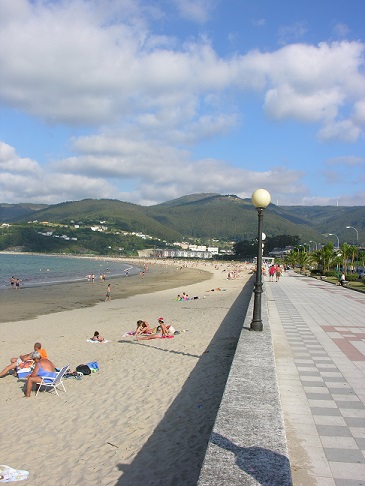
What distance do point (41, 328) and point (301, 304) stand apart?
32.8ft

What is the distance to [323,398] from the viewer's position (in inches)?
214

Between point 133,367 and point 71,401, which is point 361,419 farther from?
point 133,367

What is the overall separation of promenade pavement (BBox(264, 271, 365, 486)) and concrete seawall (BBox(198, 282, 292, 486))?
0.36 m

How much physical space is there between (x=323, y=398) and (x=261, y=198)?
4.58 metres

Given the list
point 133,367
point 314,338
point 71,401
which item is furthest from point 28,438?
point 314,338

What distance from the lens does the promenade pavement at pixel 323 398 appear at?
3.67 metres

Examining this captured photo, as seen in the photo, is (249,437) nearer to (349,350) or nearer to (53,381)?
(53,381)

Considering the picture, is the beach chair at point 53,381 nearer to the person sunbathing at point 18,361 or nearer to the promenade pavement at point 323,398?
the person sunbathing at point 18,361

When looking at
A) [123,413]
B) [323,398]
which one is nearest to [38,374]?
[123,413]

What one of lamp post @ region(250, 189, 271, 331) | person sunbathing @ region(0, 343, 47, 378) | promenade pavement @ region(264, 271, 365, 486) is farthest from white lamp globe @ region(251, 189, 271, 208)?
person sunbathing @ region(0, 343, 47, 378)

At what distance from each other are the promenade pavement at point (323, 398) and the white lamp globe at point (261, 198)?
287cm

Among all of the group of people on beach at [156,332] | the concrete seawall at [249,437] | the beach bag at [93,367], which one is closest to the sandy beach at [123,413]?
the beach bag at [93,367]

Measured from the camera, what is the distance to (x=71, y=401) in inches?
282

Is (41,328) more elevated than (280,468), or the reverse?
(280,468)
